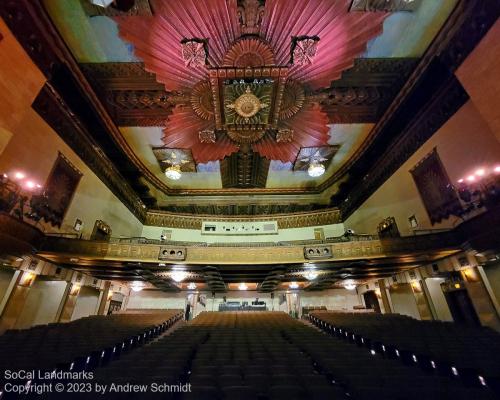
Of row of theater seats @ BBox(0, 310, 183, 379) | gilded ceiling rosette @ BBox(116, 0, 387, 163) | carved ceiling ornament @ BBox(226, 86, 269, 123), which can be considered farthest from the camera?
carved ceiling ornament @ BBox(226, 86, 269, 123)

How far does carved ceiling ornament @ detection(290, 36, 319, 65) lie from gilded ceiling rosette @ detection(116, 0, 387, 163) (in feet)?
0.07

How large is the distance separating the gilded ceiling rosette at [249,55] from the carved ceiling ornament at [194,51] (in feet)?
0.06

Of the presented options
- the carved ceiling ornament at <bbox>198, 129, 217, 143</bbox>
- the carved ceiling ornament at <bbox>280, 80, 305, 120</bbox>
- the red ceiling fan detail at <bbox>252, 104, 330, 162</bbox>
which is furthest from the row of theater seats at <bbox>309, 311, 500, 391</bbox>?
the carved ceiling ornament at <bbox>198, 129, 217, 143</bbox>

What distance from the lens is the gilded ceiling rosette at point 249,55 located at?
177 inches

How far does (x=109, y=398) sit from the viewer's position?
6.39 ft

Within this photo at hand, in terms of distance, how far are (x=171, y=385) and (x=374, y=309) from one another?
13.7 metres

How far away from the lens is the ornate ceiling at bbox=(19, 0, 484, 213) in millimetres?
4582

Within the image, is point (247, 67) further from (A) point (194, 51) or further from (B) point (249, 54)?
(A) point (194, 51)

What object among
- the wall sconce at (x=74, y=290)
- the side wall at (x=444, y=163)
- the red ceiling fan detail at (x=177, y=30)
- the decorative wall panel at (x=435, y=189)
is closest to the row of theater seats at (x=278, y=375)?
the decorative wall panel at (x=435, y=189)

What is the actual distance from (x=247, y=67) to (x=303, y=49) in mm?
1382

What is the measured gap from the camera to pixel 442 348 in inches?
153

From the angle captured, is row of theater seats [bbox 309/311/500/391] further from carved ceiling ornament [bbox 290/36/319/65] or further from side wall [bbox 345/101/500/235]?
carved ceiling ornament [bbox 290/36/319/65]

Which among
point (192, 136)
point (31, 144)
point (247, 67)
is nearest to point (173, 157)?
point (192, 136)

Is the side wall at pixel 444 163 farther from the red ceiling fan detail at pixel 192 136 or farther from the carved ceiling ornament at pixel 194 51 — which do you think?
the carved ceiling ornament at pixel 194 51
